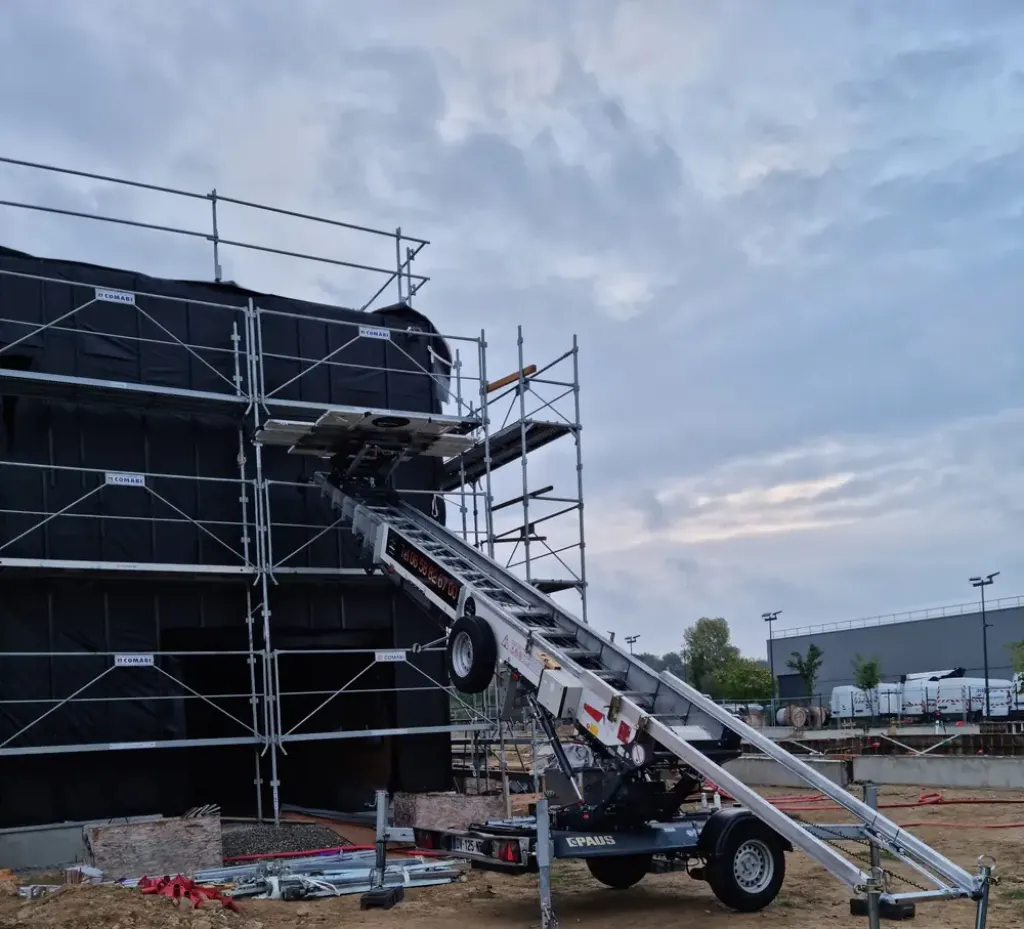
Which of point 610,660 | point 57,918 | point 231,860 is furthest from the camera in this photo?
point 231,860

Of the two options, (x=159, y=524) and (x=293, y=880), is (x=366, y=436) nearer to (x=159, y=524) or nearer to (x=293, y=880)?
(x=159, y=524)

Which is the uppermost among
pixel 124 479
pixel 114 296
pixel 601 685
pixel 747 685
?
pixel 114 296

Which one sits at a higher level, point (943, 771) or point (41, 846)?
point (41, 846)

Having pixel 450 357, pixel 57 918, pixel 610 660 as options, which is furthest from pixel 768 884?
pixel 450 357

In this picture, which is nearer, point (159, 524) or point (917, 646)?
point (159, 524)

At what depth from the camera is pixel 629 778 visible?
9789 millimetres

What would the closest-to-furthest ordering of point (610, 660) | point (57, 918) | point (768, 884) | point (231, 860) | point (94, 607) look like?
1. point (57, 918)
2. point (768, 884)
3. point (610, 660)
4. point (231, 860)
5. point (94, 607)

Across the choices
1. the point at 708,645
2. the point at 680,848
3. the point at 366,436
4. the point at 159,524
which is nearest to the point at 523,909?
the point at 680,848

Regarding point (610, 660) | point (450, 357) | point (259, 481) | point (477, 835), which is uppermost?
point (450, 357)

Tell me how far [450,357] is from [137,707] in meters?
7.07

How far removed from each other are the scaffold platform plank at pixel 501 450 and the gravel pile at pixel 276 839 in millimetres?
5819

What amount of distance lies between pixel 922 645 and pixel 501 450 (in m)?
67.4

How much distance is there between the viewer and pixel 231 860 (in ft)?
42.0

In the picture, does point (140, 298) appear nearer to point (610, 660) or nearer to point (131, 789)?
point (131, 789)
